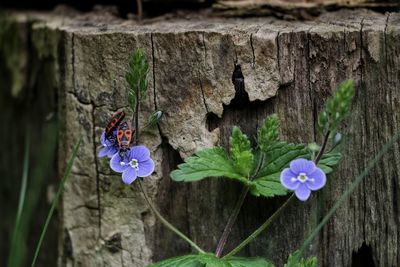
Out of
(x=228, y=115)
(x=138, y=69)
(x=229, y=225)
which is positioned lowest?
(x=229, y=225)

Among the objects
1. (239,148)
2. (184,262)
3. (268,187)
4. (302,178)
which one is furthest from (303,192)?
(184,262)

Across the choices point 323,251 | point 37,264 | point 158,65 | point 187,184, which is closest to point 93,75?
point 158,65

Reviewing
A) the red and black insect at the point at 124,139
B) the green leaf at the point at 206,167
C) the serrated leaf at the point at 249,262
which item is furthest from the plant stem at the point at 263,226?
the red and black insect at the point at 124,139

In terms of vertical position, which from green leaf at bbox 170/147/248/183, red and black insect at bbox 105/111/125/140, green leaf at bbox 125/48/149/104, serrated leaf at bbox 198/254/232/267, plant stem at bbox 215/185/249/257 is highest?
green leaf at bbox 125/48/149/104

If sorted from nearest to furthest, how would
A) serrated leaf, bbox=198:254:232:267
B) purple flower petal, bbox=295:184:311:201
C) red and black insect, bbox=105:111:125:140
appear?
purple flower petal, bbox=295:184:311:201 < serrated leaf, bbox=198:254:232:267 < red and black insect, bbox=105:111:125:140

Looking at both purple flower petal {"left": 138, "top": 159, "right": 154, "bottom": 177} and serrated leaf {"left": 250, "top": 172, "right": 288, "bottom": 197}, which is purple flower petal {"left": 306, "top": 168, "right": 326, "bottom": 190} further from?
purple flower petal {"left": 138, "top": 159, "right": 154, "bottom": 177}

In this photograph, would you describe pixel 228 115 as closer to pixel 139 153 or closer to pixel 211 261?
pixel 139 153

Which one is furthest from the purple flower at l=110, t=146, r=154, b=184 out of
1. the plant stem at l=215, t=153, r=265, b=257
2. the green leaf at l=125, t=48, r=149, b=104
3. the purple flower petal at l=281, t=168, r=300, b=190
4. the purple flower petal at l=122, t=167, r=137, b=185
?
the purple flower petal at l=281, t=168, r=300, b=190
